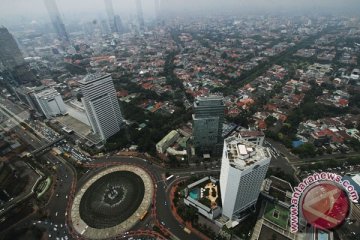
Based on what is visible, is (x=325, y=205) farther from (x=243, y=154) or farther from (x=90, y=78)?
(x=90, y=78)

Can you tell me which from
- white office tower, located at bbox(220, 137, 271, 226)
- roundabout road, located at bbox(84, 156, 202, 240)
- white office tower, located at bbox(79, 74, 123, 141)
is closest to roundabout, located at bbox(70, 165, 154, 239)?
roundabout road, located at bbox(84, 156, 202, 240)

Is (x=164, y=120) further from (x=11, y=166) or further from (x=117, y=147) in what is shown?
(x=11, y=166)

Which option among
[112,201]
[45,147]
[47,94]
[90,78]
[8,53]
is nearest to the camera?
[112,201]

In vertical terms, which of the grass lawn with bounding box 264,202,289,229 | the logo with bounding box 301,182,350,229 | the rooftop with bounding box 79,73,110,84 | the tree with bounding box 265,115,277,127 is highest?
the logo with bounding box 301,182,350,229

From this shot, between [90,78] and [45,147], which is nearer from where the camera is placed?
[90,78]

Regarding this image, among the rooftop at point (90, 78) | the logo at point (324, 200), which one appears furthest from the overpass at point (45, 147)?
the logo at point (324, 200)

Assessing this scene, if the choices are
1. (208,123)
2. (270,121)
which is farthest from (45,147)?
(270,121)

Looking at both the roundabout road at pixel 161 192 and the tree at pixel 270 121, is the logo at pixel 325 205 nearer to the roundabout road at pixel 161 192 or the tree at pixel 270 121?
the roundabout road at pixel 161 192

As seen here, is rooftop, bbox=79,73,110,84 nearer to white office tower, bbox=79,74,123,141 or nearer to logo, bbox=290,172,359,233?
white office tower, bbox=79,74,123,141
